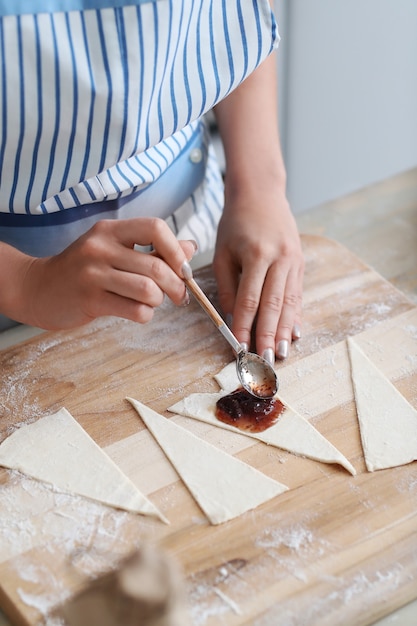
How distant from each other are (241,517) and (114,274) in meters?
0.39

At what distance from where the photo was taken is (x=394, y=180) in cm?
177

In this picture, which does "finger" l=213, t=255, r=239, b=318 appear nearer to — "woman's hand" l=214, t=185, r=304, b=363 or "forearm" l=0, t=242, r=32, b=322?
"woman's hand" l=214, t=185, r=304, b=363

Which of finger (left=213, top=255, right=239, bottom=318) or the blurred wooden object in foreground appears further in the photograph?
finger (left=213, top=255, right=239, bottom=318)

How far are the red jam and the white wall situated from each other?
180cm

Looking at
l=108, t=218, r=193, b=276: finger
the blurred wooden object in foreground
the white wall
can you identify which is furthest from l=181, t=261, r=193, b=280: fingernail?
the white wall

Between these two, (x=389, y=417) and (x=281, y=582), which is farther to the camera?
(x=389, y=417)

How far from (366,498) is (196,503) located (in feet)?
0.78

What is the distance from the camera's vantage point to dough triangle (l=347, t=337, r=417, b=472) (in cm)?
110

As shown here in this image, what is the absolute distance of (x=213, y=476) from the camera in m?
1.08

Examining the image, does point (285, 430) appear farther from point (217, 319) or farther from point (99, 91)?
point (99, 91)

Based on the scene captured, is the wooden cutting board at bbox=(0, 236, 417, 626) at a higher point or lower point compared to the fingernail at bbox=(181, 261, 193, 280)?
lower

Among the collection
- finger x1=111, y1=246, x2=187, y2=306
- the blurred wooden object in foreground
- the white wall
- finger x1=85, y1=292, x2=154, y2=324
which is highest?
the blurred wooden object in foreground

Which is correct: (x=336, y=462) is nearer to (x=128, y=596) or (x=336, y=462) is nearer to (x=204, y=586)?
(x=204, y=586)

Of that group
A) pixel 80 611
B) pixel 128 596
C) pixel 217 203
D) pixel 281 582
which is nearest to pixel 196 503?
pixel 281 582
